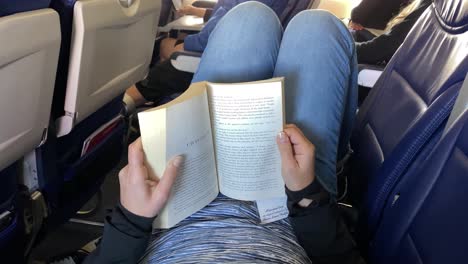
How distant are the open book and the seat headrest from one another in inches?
15.2

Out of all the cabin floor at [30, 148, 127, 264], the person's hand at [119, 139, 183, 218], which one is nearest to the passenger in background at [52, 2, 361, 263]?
the person's hand at [119, 139, 183, 218]

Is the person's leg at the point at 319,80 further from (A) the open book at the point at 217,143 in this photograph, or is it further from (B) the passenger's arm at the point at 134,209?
(B) the passenger's arm at the point at 134,209

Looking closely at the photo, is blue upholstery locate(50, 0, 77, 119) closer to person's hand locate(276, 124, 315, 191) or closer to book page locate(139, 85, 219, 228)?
book page locate(139, 85, 219, 228)

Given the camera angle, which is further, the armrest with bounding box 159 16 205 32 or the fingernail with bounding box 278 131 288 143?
the armrest with bounding box 159 16 205 32

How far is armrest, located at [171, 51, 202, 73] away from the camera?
5.13 ft

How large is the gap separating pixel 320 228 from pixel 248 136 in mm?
200

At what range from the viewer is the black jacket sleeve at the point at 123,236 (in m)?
0.68

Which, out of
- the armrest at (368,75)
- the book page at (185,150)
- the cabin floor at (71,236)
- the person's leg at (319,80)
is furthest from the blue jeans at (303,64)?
the cabin floor at (71,236)

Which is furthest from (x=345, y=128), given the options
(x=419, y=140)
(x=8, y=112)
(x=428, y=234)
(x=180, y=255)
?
(x=8, y=112)

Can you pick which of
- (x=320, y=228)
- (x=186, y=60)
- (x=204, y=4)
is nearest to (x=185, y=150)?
(x=320, y=228)

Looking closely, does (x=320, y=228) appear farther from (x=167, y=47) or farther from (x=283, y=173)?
(x=167, y=47)

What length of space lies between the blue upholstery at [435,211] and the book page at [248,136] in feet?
0.68

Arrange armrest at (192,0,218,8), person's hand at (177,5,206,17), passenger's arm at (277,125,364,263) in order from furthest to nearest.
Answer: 1. armrest at (192,0,218,8)
2. person's hand at (177,5,206,17)
3. passenger's arm at (277,125,364,263)

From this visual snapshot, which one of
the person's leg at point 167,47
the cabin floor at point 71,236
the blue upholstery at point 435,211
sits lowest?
the cabin floor at point 71,236
